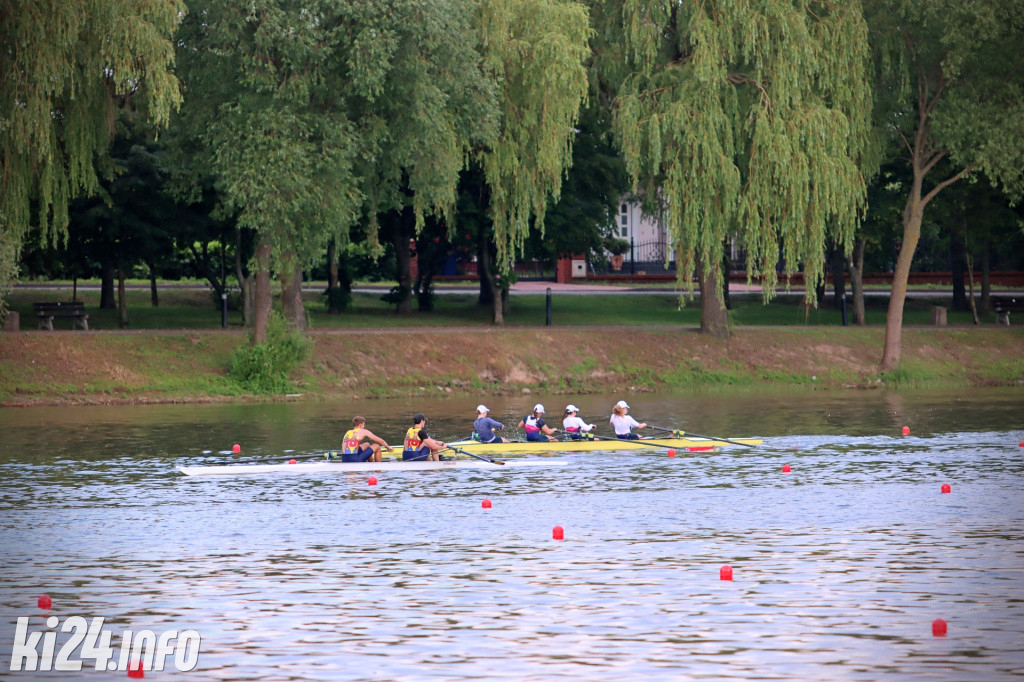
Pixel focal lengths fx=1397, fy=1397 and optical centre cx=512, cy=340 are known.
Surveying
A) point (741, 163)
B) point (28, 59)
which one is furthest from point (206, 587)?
point (741, 163)

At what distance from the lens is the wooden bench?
4631cm

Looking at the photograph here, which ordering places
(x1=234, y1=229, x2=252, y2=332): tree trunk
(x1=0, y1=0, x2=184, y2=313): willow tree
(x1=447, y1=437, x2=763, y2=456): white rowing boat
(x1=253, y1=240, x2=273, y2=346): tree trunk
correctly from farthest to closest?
(x1=234, y1=229, x2=252, y2=332): tree trunk
(x1=253, y1=240, x2=273, y2=346): tree trunk
(x1=0, y1=0, x2=184, y2=313): willow tree
(x1=447, y1=437, x2=763, y2=456): white rowing boat

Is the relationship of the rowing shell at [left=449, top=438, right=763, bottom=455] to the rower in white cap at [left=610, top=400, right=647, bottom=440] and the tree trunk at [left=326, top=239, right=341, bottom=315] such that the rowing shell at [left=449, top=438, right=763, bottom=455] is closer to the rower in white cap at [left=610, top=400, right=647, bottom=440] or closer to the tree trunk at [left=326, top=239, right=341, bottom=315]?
the rower in white cap at [left=610, top=400, right=647, bottom=440]

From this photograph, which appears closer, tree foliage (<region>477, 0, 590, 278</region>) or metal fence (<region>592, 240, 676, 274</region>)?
tree foliage (<region>477, 0, 590, 278</region>)

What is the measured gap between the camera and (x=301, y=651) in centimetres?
1293

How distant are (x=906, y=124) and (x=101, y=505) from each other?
110ft

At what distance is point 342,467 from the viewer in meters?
26.4

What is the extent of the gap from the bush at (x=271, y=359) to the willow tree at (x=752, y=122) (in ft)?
38.9

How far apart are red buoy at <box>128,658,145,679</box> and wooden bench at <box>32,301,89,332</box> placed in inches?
1385

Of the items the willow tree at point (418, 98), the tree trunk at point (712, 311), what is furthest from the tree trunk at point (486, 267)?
the willow tree at point (418, 98)

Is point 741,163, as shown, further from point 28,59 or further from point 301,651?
point 301,651

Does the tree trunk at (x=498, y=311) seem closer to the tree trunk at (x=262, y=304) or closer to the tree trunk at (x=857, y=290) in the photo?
the tree trunk at (x=262, y=304)

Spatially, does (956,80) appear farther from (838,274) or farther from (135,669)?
(135,669)

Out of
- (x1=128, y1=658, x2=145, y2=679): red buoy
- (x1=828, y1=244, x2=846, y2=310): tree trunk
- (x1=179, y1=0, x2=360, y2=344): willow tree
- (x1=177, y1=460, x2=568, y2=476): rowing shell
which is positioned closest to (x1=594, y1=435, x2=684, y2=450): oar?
(x1=177, y1=460, x2=568, y2=476): rowing shell
